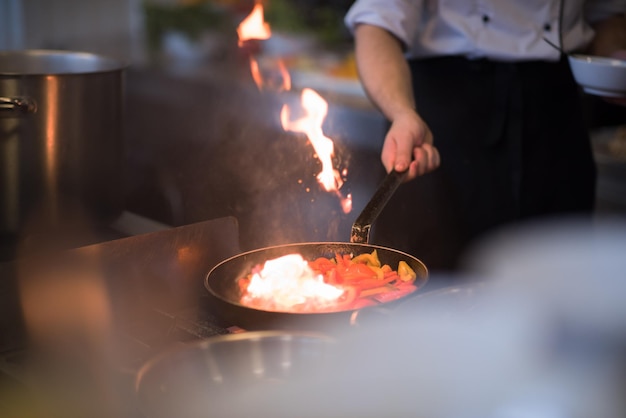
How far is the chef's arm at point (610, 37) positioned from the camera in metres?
2.11

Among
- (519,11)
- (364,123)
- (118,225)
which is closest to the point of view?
(118,225)

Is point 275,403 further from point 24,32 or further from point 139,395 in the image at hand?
point 24,32

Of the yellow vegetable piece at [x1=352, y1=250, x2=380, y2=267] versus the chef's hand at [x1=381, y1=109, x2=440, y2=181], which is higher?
the chef's hand at [x1=381, y1=109, x2=440, y2=181]

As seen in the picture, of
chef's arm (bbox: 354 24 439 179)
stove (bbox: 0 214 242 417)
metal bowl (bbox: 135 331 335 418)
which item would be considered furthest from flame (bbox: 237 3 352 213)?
metal bowl (bbox: 135 331 335 418)

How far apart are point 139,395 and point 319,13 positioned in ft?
12.7

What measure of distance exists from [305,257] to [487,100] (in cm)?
92

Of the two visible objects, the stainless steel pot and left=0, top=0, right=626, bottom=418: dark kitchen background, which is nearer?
left=0, top=0, right=626, bottom=418: dark kitchen background

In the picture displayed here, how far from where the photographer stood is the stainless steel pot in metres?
1.44

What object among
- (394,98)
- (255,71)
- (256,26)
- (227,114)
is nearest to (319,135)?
(394,98)

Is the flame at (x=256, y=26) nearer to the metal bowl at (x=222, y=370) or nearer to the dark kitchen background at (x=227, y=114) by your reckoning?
the dark kitchen background at (x=227, y=114)

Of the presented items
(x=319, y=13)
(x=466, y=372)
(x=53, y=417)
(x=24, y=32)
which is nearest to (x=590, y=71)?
(x=466, y=372)

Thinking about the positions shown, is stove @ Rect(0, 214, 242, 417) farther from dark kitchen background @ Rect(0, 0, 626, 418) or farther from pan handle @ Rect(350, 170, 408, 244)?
pan handle @ Rect(350, 170, 408, 244)

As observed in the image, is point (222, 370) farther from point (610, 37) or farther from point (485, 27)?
point (610, 37)

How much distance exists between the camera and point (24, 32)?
4.63 metres
